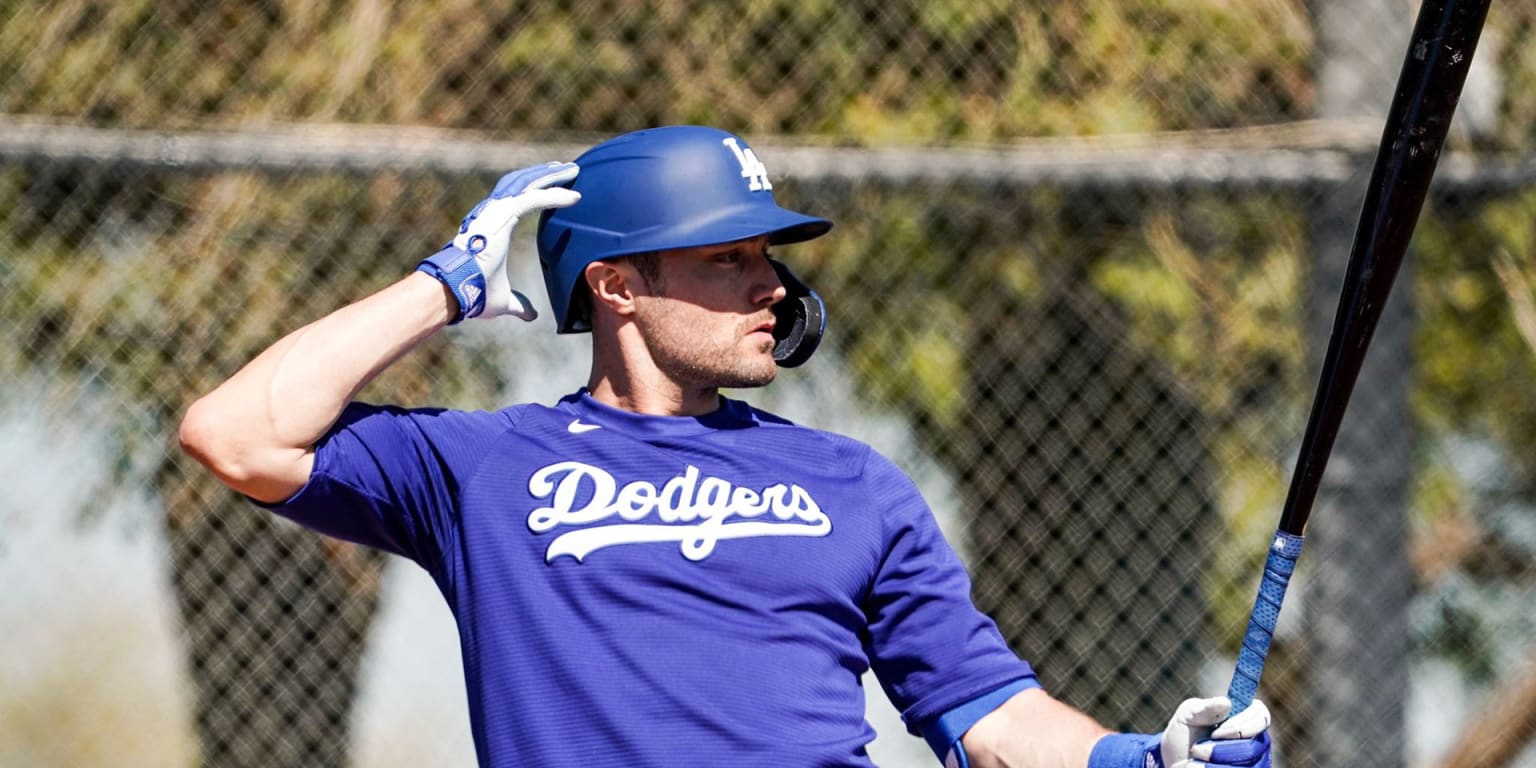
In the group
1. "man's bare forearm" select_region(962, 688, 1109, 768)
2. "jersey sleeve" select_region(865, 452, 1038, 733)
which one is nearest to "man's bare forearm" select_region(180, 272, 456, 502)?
"jersey sleeve" select_region(865, 452, 1038, 733)

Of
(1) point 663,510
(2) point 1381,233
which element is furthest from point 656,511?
(2) point 1381,233

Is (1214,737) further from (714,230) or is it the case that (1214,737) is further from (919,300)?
(919,300)

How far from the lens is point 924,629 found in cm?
246

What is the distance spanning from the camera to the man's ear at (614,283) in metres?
2.63

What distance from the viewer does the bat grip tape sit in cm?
232

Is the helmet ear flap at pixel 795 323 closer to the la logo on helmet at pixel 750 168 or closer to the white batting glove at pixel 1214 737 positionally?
the la logo on helmet at pixel 750 168

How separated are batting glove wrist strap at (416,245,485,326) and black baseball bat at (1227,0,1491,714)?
1164 mm

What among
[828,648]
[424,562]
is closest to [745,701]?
[828,648]

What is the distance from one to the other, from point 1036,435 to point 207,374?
8.20ft

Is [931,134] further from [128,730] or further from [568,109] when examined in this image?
[128,730]

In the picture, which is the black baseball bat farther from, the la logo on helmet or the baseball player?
the la logo on helmet

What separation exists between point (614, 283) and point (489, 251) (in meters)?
0.24

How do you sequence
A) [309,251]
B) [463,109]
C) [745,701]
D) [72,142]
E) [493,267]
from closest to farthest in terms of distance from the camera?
[745,701]
[493,267]
[72,142]
[309,251]
[463,109]

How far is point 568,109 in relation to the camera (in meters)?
5.43
